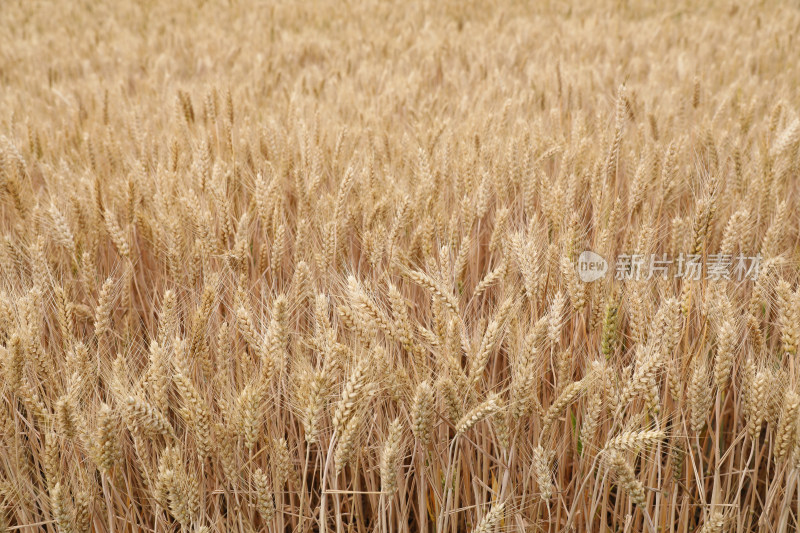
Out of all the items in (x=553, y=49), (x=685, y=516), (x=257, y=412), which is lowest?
(x=685, y=516)

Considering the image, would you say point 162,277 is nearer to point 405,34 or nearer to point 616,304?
point 616,304

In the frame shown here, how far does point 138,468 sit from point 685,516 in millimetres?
1174

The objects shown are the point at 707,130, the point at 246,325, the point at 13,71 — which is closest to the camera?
the point at 246,325

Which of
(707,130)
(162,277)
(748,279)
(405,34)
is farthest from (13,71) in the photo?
(748,279)

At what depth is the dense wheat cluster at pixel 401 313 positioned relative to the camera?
3.47 feet

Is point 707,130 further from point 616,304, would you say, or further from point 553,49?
point 553,49

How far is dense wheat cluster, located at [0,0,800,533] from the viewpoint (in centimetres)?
106

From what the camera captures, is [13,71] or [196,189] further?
[13,71]

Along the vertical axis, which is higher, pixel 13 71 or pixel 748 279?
pixel 13 71

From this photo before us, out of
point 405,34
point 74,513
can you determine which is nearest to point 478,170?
point 74,513

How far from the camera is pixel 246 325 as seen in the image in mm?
1146

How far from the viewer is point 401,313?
1090mm

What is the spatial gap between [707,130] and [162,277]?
2040 millimetres

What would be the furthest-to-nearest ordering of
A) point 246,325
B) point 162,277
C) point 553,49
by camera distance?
point 553,49, point 162,277, point 246,325
